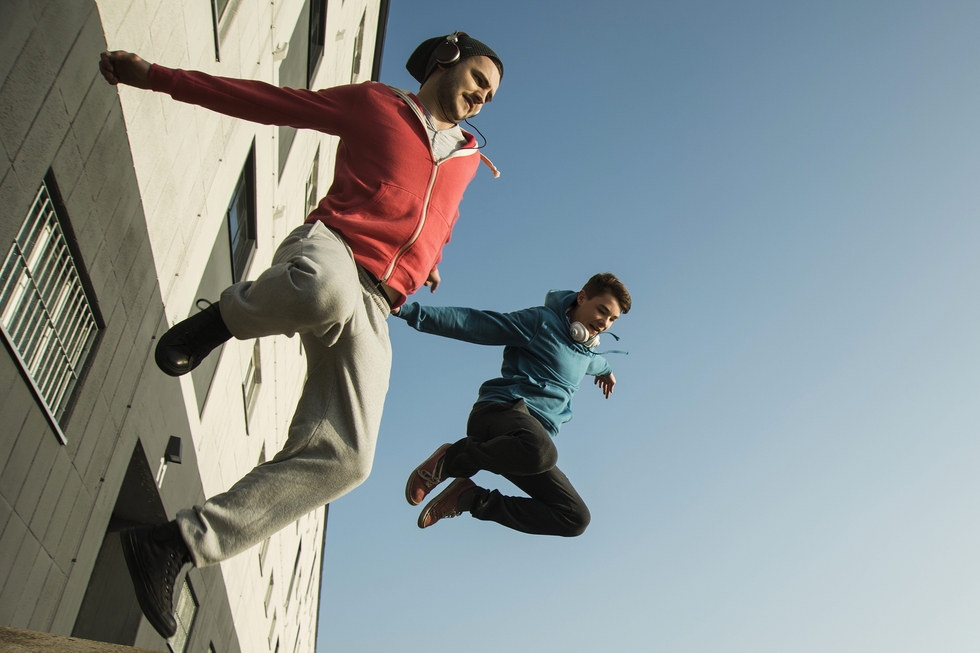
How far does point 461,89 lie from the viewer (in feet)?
12.5

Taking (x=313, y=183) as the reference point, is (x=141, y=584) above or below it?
below

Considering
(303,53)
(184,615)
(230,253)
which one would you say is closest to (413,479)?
(230,253)

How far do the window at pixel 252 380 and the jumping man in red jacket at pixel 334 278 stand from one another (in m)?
8.39

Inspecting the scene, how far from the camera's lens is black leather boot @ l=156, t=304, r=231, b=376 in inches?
126

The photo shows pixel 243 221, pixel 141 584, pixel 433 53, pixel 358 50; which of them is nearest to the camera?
pixel 141 584

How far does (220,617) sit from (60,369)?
7644 mm

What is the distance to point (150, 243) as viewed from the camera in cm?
652

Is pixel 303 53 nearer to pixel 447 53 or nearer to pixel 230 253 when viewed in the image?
pixel 230 253

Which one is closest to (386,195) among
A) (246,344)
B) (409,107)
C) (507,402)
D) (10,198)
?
(409,107)

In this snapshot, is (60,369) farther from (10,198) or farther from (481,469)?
(481,469)

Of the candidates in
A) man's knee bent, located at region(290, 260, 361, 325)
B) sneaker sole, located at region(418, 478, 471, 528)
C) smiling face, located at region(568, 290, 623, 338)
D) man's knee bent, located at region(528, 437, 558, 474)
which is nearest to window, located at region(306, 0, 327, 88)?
smiling face, located at region(568, 290, 623, 338)

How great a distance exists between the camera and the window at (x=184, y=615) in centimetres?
966

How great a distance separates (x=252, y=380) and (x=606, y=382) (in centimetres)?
770

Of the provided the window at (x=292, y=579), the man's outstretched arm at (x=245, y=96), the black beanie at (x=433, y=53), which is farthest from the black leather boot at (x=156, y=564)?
the window at (x=292, y=579)
